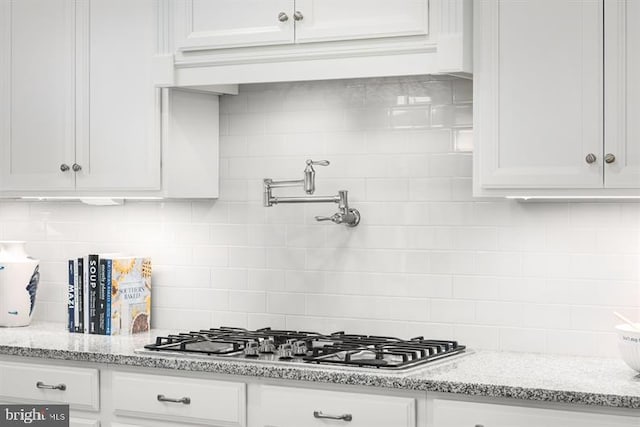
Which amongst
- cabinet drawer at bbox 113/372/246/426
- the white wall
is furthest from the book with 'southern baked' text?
cabinet drawer at bbox 113/372/246/426

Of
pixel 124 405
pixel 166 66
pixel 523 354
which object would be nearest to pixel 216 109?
pixel 166 66

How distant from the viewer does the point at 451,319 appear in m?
3.61

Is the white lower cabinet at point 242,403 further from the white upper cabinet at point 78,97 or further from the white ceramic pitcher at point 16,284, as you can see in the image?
the white upper cabinet at point 78,97

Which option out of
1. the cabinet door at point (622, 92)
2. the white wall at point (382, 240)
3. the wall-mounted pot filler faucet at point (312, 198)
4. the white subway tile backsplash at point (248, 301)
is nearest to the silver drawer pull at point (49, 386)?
the white wall at point (382, 240)

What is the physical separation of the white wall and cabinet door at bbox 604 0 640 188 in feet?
1.13

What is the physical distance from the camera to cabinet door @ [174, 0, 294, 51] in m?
3.49

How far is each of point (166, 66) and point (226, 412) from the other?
50.7 inches

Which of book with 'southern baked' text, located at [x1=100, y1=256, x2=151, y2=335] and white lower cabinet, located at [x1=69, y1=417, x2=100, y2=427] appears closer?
white lower cabinet, located at [x1=69, y1=417, x2=100, y2=427]

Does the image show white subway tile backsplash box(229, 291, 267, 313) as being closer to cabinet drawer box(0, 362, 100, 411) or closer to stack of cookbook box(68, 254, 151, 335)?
stack of cookbook box(68, 254, 151, 335)

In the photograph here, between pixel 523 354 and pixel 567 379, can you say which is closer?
pixel 567 379

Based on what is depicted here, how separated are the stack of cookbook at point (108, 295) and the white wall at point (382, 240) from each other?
4.9 inches

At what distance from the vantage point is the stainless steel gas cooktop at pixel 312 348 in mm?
3191

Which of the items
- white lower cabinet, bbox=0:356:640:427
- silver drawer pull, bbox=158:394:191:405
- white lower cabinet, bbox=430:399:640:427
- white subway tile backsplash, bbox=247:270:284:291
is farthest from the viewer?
white subway tile backsplash, bbox=247:270:284:291

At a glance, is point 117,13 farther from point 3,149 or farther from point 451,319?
point 451,319
